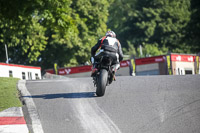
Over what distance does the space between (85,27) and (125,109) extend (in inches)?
1238

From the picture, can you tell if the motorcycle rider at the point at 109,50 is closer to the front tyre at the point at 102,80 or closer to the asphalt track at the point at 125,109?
the front tyre at the point at 102,80

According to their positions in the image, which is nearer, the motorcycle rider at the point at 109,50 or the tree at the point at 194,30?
the motorcycle rider at the point at 109,50

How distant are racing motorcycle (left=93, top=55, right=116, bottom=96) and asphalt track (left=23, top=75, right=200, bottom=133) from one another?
0.91 ft

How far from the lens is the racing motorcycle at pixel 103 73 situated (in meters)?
10.8

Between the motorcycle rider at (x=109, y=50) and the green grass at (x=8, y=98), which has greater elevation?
the motorcycle rider at (x=109, y=50)

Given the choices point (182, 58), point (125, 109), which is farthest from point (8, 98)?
point (182, 58)

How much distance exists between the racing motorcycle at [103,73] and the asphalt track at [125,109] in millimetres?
276

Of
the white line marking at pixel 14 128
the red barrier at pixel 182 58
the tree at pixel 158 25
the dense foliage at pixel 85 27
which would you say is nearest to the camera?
the white line marking at pixel 14 128

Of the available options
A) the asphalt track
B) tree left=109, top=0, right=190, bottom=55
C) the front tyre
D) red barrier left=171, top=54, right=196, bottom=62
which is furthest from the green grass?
tree left=109, top=0, right=190, bottom=55

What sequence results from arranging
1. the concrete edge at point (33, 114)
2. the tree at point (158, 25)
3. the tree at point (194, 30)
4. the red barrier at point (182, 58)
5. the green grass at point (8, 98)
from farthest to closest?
1. the tree at point (158, 25)
2. the tree at point (194, 30)
3. the red barrier at point (182, 58)
4. the green grass at point (8, 98)
5. the concrete edge at point (33, 114)

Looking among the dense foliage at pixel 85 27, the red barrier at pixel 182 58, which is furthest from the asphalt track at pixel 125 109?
the red barrier at pixel 182 58

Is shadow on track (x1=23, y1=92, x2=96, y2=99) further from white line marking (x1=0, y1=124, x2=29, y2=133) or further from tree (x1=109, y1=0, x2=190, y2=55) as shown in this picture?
Answer: tree (x1=109, y1=0, x2=190, y2=55)

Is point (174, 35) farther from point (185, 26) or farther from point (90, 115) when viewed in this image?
point (90, 115)

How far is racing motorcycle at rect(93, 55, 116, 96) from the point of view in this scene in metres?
10.8
